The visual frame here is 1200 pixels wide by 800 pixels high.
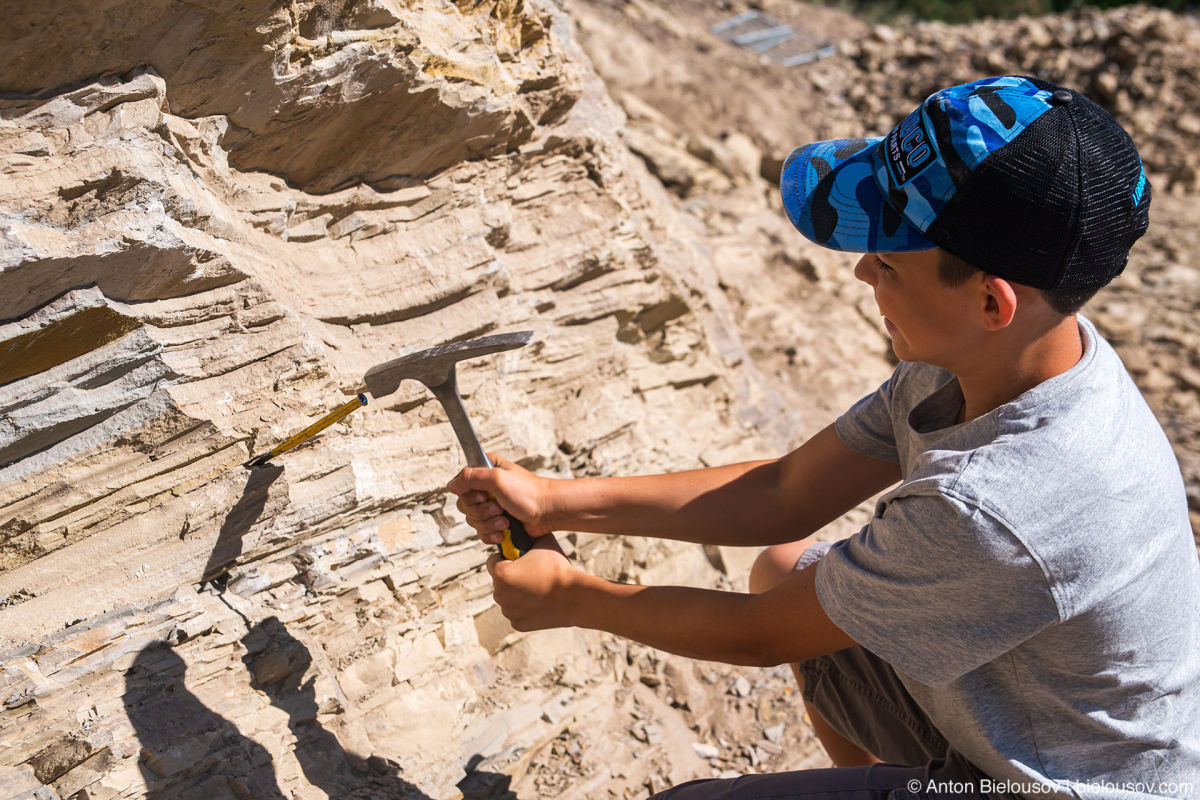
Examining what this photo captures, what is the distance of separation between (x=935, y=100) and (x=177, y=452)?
6.77 feet

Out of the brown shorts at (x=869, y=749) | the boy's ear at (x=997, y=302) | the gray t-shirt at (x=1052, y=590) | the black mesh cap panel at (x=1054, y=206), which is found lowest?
the brown shorts at (x=869, y=749)

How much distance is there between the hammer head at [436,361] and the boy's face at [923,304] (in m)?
0.90

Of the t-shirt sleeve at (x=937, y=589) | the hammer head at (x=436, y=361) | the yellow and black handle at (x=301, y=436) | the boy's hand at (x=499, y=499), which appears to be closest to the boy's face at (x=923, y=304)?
the t-shirt sleeve at (x=937, y=589)

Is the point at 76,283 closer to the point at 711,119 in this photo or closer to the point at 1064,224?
the point at 1064,224

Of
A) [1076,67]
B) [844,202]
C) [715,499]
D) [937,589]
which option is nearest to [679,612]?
[715,499]

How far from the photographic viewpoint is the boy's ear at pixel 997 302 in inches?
60.0

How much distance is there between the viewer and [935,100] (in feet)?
5.21

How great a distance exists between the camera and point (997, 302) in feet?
5.06

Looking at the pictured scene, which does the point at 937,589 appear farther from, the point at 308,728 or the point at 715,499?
the point at 308,728

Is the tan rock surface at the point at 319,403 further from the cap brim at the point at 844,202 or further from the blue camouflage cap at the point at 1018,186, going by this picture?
the blue camouflage cap at the point at 1018,186

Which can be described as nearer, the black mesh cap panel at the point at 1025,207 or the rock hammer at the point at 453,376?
the black mesh cap panel at the point at 1025,207

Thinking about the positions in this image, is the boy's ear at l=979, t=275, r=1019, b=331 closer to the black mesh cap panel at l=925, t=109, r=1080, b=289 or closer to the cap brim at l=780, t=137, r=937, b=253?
the black mesh cap panel at l=925, t=109, r=1080, b=289

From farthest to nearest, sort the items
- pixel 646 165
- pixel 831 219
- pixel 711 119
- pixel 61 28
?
pixel 711 119, pixel 646 165, pixel 61 28, pixel 831 219

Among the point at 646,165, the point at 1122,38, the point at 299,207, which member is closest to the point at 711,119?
the point at 646,165
